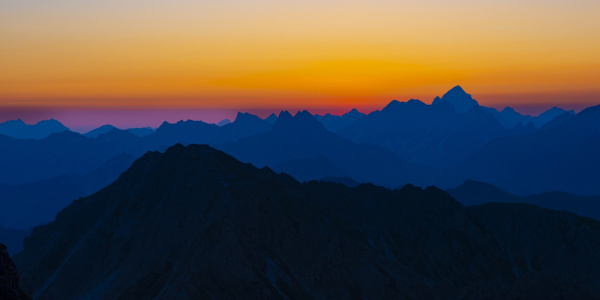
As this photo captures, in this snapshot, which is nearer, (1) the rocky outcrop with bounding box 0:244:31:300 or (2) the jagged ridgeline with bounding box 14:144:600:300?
(1) the rocky outcrop with bounding box 0:244:31:300

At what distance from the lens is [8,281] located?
183ft

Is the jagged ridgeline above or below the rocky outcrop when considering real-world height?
below

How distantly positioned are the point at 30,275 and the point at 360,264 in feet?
341

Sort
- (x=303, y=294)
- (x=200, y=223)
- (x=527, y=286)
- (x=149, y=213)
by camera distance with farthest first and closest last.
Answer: (x=149, y=213), (x=200, y=223), (x=303, y=294), (x=527, y=286)

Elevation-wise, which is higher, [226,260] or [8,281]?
[8,281]

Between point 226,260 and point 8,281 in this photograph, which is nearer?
point 8,281

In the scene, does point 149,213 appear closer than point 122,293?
No

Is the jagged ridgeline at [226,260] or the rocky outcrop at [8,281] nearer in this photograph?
the rocky outcrop at [8,281]

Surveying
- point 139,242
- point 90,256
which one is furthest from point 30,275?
point 139,242

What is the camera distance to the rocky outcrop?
5331cm

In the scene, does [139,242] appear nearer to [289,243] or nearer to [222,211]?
[222,211]

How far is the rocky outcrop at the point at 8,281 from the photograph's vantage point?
53.3 m

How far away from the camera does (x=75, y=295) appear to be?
169500 millimetres

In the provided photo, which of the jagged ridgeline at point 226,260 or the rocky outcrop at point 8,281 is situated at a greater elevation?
the rocky outcrop at point 8,281
